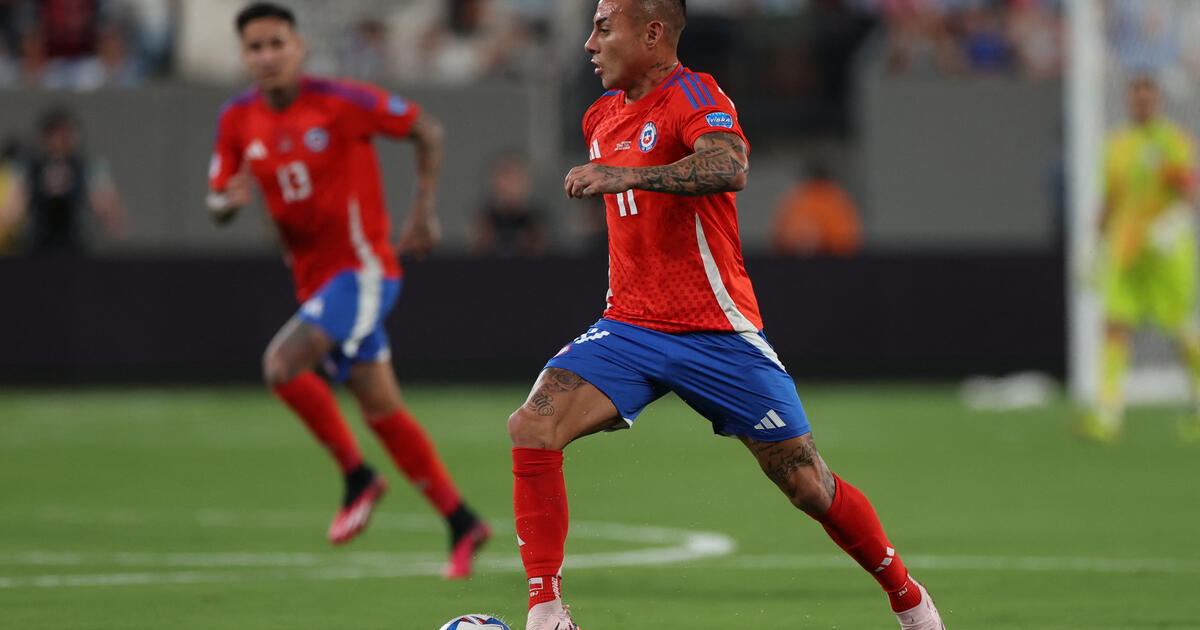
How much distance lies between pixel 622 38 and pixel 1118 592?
2972 mm

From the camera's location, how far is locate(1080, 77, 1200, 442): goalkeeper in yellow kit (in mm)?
13469

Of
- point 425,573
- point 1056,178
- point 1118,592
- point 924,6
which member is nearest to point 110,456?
point 425,573

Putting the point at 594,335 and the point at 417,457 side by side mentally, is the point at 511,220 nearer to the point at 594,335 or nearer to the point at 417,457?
the point at 417,457

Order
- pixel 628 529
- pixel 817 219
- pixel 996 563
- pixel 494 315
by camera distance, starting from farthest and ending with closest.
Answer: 1. pixel 817 219
2. pixel 494 315
3. pixel 628 529
4. pixel 996 563

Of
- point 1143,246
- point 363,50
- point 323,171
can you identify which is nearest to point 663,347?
point 323,171

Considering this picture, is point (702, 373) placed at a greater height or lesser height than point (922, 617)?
greater

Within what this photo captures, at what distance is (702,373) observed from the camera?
5.82 m

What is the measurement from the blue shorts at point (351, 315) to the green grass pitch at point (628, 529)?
0.87 metres

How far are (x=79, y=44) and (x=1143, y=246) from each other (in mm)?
10984

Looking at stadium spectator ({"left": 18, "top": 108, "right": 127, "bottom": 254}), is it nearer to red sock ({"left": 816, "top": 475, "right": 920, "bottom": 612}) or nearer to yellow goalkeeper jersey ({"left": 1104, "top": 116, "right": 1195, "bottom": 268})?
yellow goalkeeper jersey ({"left": 1104, "top": 116, "right": 1195, "bottom": 268})

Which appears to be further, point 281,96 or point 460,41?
point 460,41

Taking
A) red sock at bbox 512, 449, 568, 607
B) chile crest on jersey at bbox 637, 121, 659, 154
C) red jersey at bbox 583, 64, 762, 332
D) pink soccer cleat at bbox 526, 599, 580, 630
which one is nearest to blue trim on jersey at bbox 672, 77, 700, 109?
red jersey at bbox 583, 64, 762, 332

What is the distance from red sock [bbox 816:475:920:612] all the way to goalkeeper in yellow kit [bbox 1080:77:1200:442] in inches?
322

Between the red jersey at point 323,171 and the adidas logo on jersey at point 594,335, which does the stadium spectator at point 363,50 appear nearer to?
the red jersey at point 323,171
